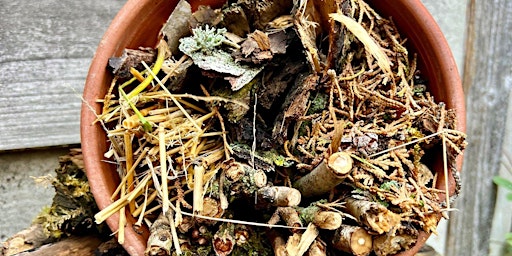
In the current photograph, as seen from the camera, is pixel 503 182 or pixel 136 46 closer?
pixel 136 46

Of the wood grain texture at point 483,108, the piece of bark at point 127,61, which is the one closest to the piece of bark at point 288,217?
the piece of bark at point 127,61

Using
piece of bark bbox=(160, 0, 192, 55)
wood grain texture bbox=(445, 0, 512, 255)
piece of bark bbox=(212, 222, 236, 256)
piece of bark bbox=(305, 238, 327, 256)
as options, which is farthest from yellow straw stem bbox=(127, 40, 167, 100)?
wood grain texture bbox=(445, 0, 512, 255)

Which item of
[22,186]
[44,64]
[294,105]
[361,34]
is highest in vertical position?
[361,34]

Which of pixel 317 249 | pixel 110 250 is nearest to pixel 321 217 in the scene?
pixel 317 249

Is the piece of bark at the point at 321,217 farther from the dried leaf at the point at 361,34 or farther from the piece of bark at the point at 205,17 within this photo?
the piece of bark at the point at 205,17

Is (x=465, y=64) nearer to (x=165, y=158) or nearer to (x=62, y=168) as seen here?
(x=165, y=158)

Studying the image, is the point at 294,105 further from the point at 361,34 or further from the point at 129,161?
the point at 129,161

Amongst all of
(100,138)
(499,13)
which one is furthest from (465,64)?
(100,138)
